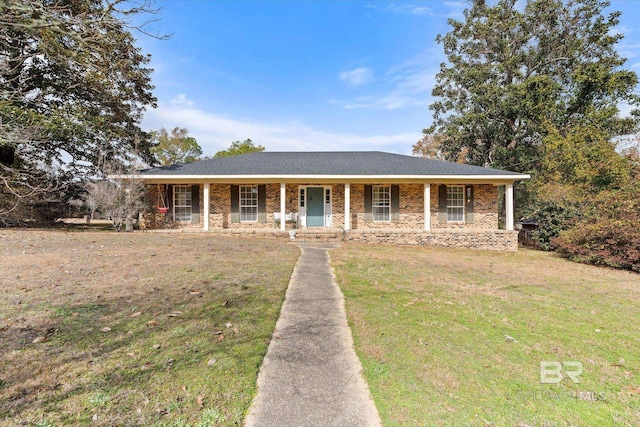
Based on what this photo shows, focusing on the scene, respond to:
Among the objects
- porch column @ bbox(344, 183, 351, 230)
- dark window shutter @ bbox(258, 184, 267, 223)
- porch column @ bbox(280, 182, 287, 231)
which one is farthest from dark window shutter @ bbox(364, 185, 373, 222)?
dark window shutter @ bbox(258, 184, 267, 223)

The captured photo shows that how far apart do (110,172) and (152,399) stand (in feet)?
50.3

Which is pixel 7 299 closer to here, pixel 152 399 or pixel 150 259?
pixel 150 259

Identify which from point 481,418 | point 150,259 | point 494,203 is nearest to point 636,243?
point 494,203

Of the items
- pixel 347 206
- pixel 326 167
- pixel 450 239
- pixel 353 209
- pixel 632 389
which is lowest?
pixel 632 389

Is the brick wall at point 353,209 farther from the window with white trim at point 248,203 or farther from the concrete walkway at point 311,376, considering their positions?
the concrete walkway at point 311,376

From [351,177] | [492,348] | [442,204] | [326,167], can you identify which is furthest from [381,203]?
[492,348]

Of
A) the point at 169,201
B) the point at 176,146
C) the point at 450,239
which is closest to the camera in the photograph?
the point at 450,239

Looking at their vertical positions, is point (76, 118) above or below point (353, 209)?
above

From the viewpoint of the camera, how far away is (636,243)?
10.2 m

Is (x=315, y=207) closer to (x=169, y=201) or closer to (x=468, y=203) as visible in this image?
(x=169, y=201)

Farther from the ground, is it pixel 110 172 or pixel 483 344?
pixel 110 172

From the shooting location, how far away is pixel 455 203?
15625 millimetres

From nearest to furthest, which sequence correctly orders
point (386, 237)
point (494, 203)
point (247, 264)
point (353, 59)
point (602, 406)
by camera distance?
point (602, 406) < point (247, 264) < point (386, 237) < point (494, 203) < point (353, 59)

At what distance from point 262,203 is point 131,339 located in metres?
12.5
